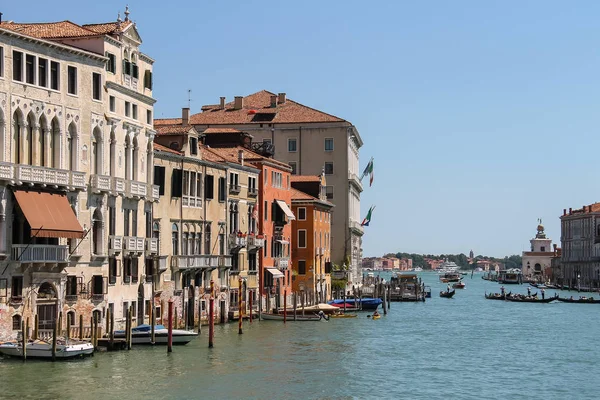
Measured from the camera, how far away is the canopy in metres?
32.7

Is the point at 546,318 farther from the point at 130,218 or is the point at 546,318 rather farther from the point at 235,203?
the point at 130,218

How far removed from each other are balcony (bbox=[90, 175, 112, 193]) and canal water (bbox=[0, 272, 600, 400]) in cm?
509

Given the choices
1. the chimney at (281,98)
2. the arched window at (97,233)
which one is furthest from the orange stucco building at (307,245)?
the arched window at (97,233)

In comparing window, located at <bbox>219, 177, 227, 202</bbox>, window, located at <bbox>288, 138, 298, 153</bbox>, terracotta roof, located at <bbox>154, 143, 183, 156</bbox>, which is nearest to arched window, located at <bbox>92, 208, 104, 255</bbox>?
terracotta roof, located at <bbox>154, 143, 183, 156</bbox>

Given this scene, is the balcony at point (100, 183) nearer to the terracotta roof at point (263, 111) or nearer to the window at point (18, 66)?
the window at point (18, 66)

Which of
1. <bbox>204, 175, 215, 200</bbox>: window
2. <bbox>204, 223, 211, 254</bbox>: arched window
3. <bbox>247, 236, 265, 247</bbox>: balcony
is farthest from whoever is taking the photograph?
<bbox>247, 236, 265, 247</bbox>: balcony

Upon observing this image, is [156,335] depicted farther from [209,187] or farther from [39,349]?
[209,187]

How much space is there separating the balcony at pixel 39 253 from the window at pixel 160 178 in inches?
340

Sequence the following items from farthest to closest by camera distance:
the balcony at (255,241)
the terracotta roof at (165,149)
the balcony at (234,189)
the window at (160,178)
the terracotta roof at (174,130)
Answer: the balcony at (255,241) → the balcony at (234,189) → the terracotta roof at (174,130) → the terracotta roof at (165,149) → the window at (160,178)

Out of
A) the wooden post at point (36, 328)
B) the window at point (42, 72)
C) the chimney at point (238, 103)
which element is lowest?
the wooden post at point (36, 328)

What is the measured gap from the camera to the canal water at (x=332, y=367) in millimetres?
29452

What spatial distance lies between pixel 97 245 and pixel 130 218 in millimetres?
2689

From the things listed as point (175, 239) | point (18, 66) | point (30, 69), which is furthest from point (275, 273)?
point (18, 66)

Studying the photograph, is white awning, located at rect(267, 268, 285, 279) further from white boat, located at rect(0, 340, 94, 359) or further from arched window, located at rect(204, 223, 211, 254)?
white boat, located at rect(0, 340, 94, 359)
